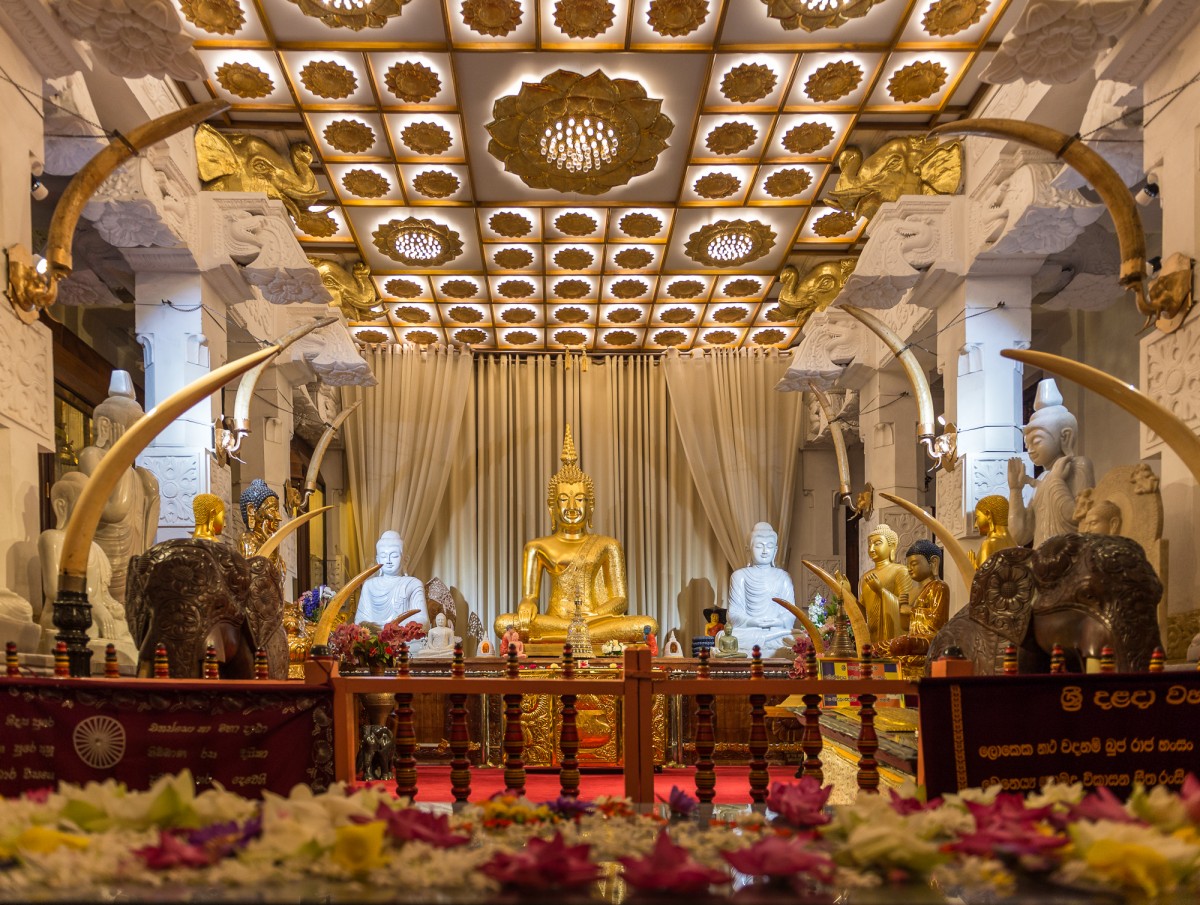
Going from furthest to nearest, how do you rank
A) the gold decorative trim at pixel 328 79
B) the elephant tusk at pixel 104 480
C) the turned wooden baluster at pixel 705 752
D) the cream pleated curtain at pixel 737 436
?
the cream pleated curtain at pixel 737 436 < the gold decorative trim at pixel 328 79 < the elephant tusk at pixel 104 480 < the turned wooden baluster at pixel 705 752

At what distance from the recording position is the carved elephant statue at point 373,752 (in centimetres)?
579

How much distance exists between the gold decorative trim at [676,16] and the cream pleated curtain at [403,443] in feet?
21.6

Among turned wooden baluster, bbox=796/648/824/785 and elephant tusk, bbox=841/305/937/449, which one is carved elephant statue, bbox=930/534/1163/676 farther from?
elephant tusk, bbox=841/305/937/449

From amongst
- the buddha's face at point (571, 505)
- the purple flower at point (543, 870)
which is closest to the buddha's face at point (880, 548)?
the buddha's face at point (571, 505)

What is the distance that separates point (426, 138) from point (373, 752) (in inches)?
166

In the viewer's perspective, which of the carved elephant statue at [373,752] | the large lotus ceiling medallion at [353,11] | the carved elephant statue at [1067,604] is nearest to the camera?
the carved elephant statue at [1067,604]

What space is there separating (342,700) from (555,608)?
23.4ft

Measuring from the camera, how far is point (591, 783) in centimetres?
637

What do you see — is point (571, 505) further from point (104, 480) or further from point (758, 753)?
point (758, 753)

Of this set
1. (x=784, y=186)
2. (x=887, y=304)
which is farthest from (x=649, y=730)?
(x=784, y=186)

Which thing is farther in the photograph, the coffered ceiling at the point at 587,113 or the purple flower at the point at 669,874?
the coffered ceiling at the point at 587,113

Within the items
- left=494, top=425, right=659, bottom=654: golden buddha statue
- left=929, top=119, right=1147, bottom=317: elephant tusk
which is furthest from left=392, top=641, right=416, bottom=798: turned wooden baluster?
left=494, top=425, right=659, bottom=654: golden buddha statue

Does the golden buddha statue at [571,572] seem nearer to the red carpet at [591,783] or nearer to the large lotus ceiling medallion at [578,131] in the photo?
the red carpet at [591,783]

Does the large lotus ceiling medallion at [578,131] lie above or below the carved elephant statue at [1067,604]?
above
